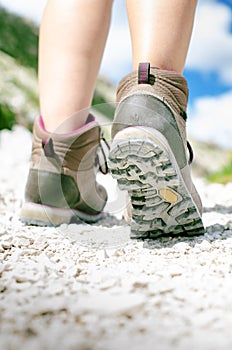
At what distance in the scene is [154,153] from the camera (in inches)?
41.9

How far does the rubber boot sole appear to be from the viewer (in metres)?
1.06

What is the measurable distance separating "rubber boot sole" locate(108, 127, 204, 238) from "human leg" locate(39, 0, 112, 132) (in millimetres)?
412

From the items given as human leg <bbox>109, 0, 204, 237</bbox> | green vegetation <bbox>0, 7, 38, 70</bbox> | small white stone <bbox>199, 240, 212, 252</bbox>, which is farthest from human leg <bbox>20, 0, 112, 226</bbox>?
green vegetation <bbox>0, 7, 38, 70</bbox>

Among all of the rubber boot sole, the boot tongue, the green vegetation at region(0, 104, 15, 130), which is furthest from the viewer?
the green vegetation at region(0, 104, 15, 130)

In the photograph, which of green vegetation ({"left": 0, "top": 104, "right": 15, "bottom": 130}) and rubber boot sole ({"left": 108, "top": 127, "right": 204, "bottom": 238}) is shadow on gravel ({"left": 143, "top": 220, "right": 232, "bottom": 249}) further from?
green vegetation ({"left": 0, "top": 104, "right": 15, "bottom": 130})

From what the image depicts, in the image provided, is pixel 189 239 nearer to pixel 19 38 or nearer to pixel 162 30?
pixel 162 30

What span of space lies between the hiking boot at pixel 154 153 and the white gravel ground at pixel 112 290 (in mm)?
74

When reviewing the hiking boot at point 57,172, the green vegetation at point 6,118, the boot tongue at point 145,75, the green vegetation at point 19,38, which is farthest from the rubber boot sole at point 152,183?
the green vegetation at point 19,38

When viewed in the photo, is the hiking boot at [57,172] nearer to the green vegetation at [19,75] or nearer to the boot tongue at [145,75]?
the boot tongue at [145,75]

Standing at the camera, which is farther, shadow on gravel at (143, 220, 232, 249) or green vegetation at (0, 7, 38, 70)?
green vegetation at (0, 7, 38, 70)

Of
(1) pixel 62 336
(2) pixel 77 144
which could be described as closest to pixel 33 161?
(2) pixel 77 144

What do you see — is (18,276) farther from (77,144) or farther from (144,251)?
(77,144)

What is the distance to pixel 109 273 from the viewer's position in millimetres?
1015

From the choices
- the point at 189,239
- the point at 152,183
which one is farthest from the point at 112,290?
the point at 189,239
